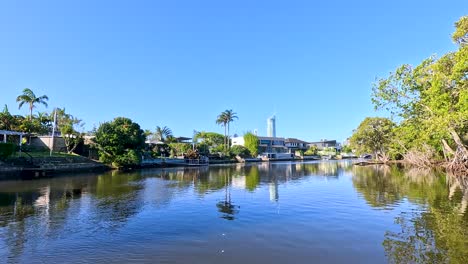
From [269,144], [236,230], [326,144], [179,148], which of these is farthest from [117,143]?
[326,144]

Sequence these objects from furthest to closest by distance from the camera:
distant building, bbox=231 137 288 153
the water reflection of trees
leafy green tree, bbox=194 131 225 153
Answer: distant building, bbox=231 137 288 153, leafy green tree, bbox=194 131 225 153, the water reflection of trees

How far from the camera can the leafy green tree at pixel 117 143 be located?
48.1 meters

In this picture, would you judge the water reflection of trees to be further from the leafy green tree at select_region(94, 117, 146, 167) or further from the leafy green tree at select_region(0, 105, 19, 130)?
the leafy green tree at select_region(0, 105, 19, 130)

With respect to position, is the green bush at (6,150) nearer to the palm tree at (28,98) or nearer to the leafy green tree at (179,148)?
the palm tree at (28,98)

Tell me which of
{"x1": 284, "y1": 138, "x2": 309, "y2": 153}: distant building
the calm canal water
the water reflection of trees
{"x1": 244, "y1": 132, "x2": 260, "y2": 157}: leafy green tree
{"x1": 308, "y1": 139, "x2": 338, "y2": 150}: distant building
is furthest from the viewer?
{"x1": 308, "y1": 139, "x2": 338, "y2": 150}: distant building

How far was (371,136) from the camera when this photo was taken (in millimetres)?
67688

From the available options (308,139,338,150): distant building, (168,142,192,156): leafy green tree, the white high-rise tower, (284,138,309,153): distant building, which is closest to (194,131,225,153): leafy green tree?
(168,142,192,156): leafy green tree

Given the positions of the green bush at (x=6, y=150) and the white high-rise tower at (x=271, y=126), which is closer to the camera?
the green bush at (x=6, y=150)

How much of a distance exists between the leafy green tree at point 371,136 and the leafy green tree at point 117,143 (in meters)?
48.3

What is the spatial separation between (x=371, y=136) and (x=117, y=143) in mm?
53421

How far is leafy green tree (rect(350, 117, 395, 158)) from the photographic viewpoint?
6625 centimetres

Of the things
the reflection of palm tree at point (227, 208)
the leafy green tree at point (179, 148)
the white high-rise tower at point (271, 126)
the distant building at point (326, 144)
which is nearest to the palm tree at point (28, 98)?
the leafy green tree at point (179, 148)

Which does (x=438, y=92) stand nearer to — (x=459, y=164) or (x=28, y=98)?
(x=459, y=164)

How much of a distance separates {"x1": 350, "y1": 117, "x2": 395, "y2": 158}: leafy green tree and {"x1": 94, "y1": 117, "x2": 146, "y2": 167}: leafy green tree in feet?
158
